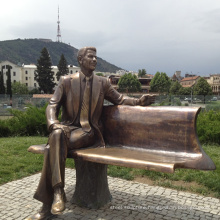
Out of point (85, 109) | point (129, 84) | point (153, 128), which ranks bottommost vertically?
point (153, 128)

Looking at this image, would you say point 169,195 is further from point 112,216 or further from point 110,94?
point 110,94

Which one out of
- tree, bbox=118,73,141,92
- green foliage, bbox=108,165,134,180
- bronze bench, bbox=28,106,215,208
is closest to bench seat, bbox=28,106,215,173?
bronze bench, bbox=28,106,215,208

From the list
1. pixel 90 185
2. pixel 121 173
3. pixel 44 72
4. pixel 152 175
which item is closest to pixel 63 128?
pixel 90 185

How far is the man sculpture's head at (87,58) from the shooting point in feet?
11.6

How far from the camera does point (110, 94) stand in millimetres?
3818

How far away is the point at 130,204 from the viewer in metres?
3.74

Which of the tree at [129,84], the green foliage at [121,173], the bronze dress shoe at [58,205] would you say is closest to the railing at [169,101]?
the green foliage at [121,173]

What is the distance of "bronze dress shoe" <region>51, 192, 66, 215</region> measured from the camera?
8.96ft

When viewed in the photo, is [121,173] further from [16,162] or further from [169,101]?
[169,101]

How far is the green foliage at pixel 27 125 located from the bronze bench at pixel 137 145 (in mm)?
5894

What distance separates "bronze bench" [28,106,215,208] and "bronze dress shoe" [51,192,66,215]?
1.55 feet

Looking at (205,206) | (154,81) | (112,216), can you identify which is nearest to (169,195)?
(205,206)

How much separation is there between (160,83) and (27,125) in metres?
46.7

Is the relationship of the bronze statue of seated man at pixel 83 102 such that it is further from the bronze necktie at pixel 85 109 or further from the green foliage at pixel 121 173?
the green foliage at pixel 121 173
